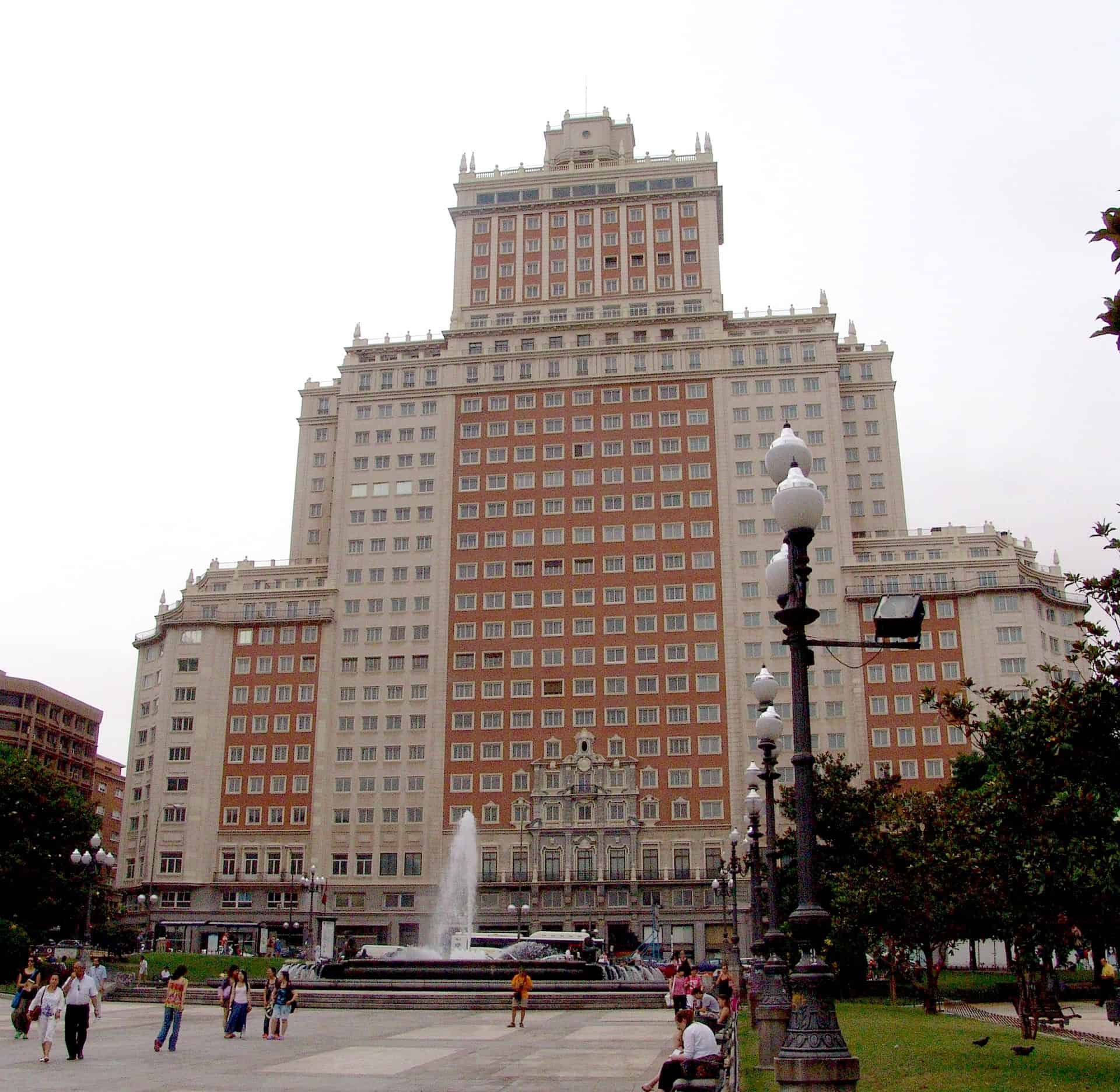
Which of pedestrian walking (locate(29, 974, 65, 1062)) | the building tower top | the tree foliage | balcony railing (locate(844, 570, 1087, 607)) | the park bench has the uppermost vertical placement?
the building tower top

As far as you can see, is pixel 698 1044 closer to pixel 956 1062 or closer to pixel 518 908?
pixel 956 1062

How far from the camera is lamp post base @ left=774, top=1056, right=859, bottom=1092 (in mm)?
9883

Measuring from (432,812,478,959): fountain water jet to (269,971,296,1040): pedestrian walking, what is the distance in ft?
181

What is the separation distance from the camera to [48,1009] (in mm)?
21891

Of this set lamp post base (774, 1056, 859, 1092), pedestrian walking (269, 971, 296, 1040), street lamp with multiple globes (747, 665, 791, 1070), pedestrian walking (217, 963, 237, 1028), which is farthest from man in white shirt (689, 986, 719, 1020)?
lamp post base (774, 1056, 859, 1092)

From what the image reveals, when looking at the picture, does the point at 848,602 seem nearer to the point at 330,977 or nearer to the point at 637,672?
the point at 637,672

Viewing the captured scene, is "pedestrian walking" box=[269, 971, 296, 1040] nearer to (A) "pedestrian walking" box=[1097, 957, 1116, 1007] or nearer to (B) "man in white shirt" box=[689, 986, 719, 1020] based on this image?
(B) "man in white shirt" box=[689, 986, 719, 1020]

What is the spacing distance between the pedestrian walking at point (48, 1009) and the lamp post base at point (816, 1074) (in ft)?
54.9

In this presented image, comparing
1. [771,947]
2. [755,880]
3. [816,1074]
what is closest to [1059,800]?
[771,947]

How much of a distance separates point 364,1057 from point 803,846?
48.8 feet

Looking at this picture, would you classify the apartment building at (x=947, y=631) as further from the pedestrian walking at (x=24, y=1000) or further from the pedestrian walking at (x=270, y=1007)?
the pedestrian walking at (x=24, y=1000)

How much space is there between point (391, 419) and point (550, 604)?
23.1m

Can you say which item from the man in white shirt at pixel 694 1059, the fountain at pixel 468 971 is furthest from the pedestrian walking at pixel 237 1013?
the man in white shirt at pixel 694 1059

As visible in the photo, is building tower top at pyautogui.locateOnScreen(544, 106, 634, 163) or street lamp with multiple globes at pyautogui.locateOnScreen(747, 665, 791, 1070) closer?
street lamp with multiple globes at pyautogui.locateOnScreen(747, 665, 791, 1070)
